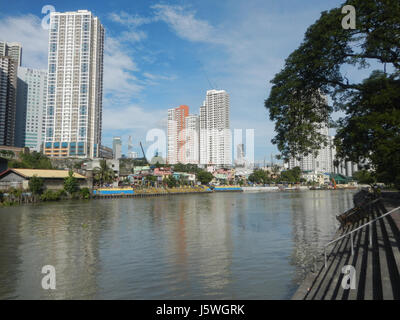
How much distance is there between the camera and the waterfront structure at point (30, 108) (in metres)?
160

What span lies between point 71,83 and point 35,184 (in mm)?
95286

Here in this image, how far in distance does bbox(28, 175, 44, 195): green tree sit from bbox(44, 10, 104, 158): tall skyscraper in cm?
8108

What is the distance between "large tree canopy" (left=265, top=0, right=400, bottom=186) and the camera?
→ 36.3 feet

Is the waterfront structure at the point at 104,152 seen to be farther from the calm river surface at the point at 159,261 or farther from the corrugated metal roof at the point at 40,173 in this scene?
the calm river surface at the point at 159,261

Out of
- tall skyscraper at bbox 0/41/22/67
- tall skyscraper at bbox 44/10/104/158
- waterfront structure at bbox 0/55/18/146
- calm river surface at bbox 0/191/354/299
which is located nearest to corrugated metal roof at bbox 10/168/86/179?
calm river surface at bbox 0/191/354/299

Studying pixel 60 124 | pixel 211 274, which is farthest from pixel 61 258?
pixel 60 124

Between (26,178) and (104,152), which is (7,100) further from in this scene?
(26,178)

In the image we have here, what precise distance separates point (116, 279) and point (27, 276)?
389 cm

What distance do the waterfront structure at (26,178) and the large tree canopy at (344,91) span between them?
173ft

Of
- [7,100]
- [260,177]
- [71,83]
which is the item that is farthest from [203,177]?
[7,100]

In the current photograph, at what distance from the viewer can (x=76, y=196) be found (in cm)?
6328

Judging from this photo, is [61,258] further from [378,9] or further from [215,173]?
[215,173]

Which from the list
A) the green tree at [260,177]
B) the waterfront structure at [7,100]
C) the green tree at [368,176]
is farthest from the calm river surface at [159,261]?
the waterfront structure at [7,100]

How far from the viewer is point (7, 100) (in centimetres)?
13800
